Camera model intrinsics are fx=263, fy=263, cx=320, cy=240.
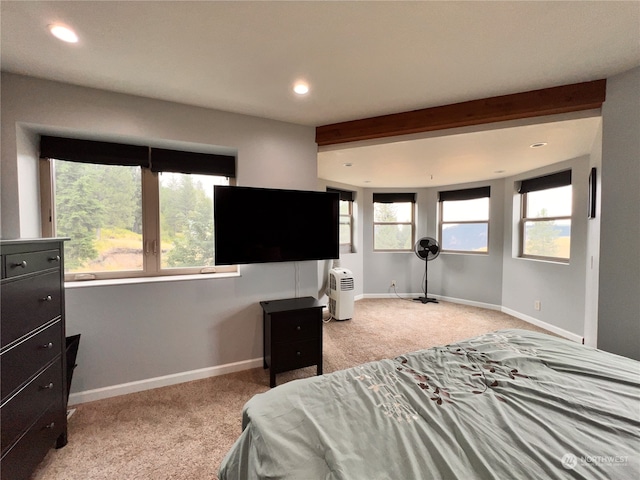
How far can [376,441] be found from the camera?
0.85 m

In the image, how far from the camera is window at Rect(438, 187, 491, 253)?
4793mm

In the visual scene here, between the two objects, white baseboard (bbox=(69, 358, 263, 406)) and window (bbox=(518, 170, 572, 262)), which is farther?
window (bbox=(518, 170, 572, 262))

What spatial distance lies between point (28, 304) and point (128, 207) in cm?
124

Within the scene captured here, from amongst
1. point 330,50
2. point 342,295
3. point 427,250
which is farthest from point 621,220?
point 427,250

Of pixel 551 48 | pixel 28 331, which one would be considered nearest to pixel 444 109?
pixel 551 48

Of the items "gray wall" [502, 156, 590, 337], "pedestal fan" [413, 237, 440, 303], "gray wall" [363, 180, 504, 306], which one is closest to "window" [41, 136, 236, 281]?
"gray wall" [363, 180, 504, 306]

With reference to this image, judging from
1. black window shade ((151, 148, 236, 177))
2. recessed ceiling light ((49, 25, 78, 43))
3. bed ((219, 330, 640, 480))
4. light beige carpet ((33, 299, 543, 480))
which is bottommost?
light beige carpet ((33, 299, 543, 480))

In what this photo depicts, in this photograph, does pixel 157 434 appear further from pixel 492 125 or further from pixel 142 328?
pixel 492 125

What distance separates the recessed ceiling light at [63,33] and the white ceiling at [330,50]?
4 centimetres

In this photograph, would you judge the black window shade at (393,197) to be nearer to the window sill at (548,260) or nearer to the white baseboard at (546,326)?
the window sill at (548,260)

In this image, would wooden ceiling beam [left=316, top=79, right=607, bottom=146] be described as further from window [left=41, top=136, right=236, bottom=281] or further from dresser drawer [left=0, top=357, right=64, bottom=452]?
dresser drawer [left=0, top=357, right=64, bottom=452]

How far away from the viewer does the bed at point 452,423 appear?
755 mm

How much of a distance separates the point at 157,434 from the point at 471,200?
5439 mm

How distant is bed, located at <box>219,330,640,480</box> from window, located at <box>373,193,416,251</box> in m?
4.19
